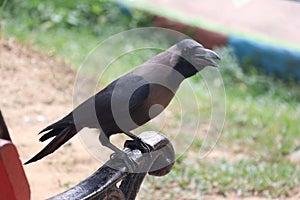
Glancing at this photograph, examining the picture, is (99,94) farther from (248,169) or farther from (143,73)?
(248,169)

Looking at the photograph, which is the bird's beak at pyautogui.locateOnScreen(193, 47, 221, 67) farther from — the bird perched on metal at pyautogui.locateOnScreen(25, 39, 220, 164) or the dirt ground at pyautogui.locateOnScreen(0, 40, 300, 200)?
the dirt ground at pyautogui.locateOnScreen(0, 40, 300, 200)

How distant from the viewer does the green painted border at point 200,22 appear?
7.99 metres

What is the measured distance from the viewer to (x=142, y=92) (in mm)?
2891

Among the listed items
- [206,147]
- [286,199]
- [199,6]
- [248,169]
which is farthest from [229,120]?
[199,6]

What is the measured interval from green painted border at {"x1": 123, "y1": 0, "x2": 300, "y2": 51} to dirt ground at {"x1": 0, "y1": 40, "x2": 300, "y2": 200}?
7.56ft

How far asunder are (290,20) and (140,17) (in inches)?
79.1

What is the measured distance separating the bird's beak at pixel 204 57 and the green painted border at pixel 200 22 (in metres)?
5.14

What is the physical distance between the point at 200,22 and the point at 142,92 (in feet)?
18.7

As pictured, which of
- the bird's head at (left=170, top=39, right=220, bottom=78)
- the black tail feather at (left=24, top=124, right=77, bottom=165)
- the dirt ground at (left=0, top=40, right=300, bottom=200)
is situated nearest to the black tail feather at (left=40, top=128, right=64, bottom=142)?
the black tail feather at (left=24, top=124, right=77, bottom=165)

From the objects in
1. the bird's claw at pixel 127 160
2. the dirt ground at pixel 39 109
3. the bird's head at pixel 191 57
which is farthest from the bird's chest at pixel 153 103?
the dirt ground at pixel 39 109

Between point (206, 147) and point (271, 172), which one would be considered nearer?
point (271, 172)

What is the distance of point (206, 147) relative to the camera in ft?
17.9

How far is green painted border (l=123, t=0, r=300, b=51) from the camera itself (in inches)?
315

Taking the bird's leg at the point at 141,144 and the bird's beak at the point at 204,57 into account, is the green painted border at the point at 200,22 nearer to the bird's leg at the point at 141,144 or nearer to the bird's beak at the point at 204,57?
the bird's beak at the point at 204,57
